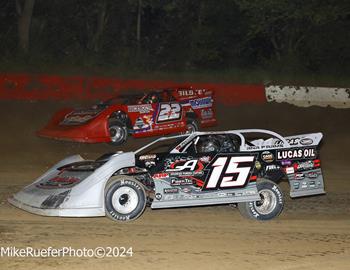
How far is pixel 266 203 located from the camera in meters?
8.84

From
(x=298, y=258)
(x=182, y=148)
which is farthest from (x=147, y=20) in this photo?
(x=298, y=258)

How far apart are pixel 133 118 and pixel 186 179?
6.64 metres

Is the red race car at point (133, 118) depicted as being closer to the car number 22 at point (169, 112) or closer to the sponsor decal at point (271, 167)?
the car number 22 at point (169, 112)

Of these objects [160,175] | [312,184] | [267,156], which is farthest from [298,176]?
[160,175]

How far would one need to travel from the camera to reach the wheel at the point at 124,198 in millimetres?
8086

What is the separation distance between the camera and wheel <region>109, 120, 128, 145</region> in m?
14.8

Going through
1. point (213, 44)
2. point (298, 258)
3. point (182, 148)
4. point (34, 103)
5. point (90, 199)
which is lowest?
point (298, 258)

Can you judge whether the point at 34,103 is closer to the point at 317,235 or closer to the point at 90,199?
the point at 90,199

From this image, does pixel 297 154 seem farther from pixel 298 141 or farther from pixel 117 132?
pixel 117 132

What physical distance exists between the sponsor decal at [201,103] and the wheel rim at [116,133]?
2.15 metres

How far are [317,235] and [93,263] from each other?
3017mm

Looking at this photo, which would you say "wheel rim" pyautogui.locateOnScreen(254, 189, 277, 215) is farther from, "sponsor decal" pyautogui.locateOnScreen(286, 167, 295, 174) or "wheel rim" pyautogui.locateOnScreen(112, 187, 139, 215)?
"wheel rim" pyautogui.locateOnScreen(112, 187, 139, 215)

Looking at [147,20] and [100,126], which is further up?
[147,20]

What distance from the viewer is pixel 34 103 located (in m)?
18.2
